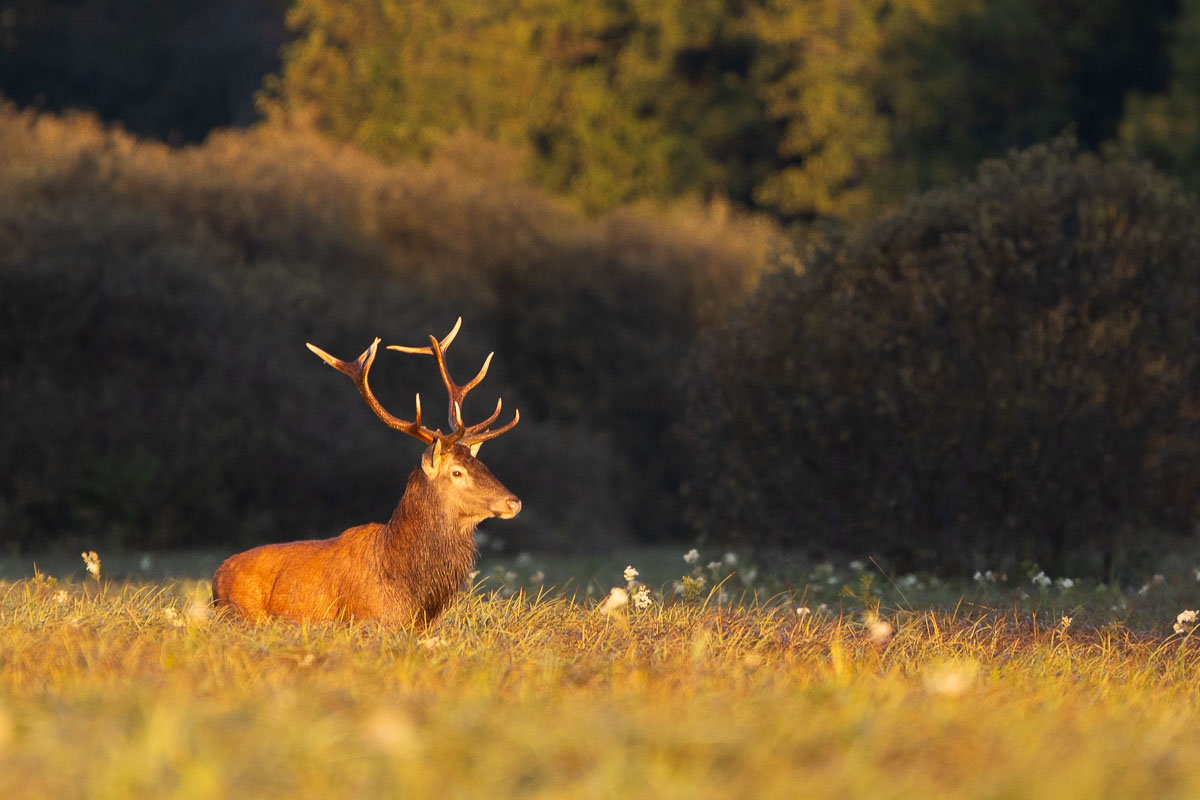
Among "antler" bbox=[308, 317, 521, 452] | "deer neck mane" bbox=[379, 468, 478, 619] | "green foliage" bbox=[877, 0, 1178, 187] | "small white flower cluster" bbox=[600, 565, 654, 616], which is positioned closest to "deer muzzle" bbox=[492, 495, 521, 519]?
"deer neck mane" bbox=[379, 468, 478, 619]

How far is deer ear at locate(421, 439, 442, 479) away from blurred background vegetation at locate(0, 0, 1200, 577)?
609 cm

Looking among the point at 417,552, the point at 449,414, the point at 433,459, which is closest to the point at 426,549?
the point at 417,552

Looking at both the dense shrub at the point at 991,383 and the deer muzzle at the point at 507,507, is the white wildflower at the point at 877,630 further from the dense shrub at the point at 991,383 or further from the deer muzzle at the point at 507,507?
the dense shrub at the point at 991,383

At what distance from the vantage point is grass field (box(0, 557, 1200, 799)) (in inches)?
150

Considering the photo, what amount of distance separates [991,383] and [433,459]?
639 cm

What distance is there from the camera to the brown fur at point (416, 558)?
748cm

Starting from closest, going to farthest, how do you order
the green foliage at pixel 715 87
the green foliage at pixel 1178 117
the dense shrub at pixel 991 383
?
the dense shrub at pixel 991 383, the green foliage at pixel 1178 117, the green foliage at pixel 715 87

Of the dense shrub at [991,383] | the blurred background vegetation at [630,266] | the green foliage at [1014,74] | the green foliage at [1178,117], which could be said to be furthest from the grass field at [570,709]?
the green foliage at [1014,74]

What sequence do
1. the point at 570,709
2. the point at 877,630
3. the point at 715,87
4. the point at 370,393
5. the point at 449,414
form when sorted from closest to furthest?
the point at 570,709 < the point at 877,630 < the point at 449,414 < the point at 370,393 < the point at 715,87

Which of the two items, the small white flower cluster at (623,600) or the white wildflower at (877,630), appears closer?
the white wildflower at (877,630)

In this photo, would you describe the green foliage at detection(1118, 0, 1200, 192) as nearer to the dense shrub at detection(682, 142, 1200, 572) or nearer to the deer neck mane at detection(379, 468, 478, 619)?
the dense shrub at detection(682, 142, 1200, 572)

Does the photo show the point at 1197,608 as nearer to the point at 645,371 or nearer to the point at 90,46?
the point at 645,371

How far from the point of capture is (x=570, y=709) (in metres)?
4.56

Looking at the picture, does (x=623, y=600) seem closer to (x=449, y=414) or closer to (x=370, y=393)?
(x=449, y=414)
